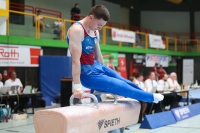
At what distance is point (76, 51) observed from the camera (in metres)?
4.02

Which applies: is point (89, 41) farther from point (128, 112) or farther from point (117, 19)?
point (117, 19)

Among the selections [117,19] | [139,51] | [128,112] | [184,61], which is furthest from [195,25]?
[128,112]

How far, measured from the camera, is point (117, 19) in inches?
989

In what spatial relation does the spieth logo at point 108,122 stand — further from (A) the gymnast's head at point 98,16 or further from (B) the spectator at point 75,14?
(B) the spectator at point 75,14

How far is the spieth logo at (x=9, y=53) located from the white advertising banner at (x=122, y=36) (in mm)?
6015

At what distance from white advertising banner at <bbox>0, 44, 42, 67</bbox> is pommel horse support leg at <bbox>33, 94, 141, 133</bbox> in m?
8.67

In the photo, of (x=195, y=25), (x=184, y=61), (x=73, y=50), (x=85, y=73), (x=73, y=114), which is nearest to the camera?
(x=73, y=114)

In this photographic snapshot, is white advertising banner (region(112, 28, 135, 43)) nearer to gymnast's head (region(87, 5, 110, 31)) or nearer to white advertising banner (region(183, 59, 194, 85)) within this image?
white advertising banner (region(183, 59, 194, 85))

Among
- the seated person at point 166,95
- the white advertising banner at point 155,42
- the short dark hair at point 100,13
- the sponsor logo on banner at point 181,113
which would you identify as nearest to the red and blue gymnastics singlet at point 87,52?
the short dark hair at point 100,13

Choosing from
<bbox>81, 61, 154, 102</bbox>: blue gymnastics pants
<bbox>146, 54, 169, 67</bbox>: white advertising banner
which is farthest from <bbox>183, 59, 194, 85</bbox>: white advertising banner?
<bbox>81, 61, 154, 102</bbox>: blue gymnastics pants

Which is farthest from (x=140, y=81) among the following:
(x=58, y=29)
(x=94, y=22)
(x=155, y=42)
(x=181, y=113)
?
(x=155, y=42)

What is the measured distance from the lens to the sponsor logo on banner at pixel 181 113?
389 inches

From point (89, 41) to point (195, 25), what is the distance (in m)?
24.8

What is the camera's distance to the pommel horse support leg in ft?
11.5
